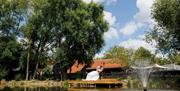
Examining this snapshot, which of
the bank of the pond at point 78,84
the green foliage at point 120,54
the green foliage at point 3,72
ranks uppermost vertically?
the green foliage at point 120,54

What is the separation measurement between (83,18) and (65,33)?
3.88 m

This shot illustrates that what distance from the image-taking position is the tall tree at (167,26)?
43.2 meters

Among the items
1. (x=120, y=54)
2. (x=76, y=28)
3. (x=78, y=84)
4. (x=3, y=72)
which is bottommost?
(x=78, y=84)

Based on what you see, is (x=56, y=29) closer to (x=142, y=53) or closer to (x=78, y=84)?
(x=78, y=84)

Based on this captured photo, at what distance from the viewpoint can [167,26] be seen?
1801 inches

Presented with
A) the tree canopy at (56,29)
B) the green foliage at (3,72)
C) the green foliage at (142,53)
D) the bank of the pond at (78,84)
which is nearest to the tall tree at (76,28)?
the tree canopy at (56,29)

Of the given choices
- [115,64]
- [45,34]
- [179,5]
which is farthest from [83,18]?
[179,5]

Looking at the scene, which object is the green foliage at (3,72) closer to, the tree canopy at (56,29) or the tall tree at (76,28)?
the tree canopy at (56,29)

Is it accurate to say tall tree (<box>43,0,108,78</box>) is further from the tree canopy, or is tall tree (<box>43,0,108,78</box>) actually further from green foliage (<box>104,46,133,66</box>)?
green foliage (<box>104,46,133,66</box>)

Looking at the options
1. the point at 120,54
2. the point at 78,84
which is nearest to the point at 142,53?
the point at 120,54

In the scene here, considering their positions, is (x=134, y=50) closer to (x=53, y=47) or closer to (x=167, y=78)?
(x=53, y=47)

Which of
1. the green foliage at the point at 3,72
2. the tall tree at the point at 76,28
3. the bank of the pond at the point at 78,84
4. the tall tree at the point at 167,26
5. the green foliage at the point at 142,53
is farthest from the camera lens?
the green foliage at the point at 142,53

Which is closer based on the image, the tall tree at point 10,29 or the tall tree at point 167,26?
the tall tree at point 167,26

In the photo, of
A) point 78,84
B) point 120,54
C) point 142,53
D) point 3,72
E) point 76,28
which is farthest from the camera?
point 142,53
